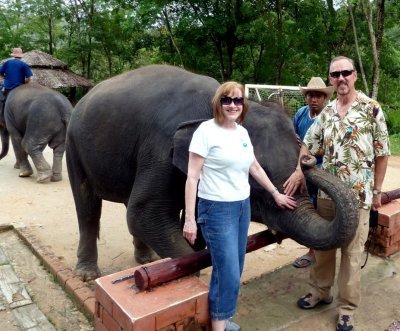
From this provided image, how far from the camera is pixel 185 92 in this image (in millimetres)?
2984

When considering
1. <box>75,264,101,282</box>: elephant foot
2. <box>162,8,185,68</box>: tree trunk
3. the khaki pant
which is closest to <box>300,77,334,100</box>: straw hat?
the khaki pant

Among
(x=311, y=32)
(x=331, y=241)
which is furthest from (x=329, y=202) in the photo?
(x=311, y=32)

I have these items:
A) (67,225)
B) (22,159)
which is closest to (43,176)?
(22,159)

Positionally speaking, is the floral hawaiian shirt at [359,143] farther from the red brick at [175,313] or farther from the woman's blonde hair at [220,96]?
the red brick at [175,313]

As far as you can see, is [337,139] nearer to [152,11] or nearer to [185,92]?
[185,92]

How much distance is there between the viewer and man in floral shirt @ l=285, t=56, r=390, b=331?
2.59 meters

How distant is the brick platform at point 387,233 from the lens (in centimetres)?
386

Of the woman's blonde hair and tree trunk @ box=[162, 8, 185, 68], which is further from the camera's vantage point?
tree trunk @ box=[162, 8, 185, 68]

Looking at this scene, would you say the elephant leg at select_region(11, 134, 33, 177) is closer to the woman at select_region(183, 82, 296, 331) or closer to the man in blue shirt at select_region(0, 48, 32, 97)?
the man in blue shirt at select_region(0, 48, 32, 97)

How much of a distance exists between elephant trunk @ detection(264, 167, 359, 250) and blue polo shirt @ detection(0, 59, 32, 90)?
7104mm

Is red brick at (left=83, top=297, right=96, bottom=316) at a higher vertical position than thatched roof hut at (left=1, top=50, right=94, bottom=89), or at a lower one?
lower

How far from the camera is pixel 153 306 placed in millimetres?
2158

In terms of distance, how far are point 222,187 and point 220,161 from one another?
132mm

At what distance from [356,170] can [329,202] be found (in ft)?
1.05
